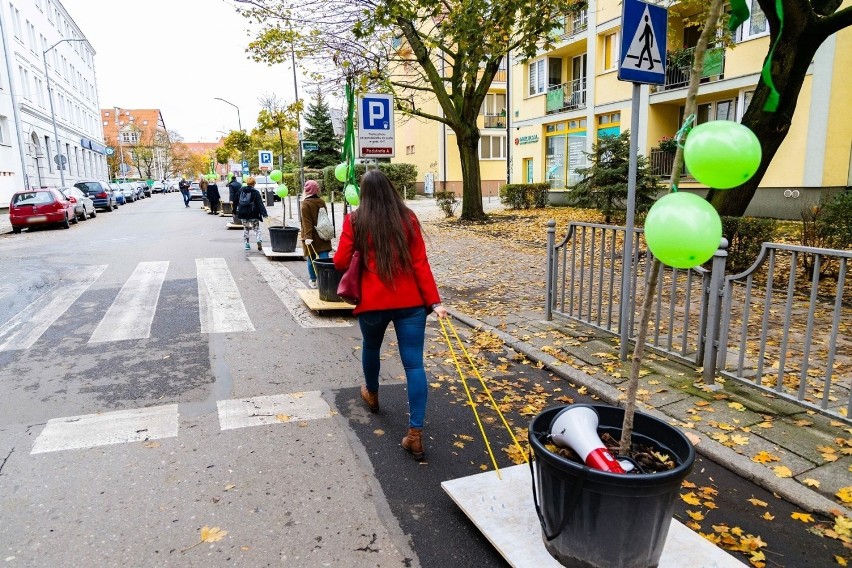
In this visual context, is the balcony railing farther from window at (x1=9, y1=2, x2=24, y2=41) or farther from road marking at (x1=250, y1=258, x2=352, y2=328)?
window at (x1=9, y1=2, x2=24, y2=41)

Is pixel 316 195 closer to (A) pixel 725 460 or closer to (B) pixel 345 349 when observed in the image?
(B) pixel 345 349

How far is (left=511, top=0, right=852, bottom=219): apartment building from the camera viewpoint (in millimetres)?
16250

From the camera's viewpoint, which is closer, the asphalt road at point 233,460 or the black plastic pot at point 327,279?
the asphalt road at point 233,460

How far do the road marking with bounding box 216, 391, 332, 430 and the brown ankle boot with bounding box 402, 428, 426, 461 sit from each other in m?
0.95

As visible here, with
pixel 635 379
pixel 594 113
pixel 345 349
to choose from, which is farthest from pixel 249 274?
pixel 594 113

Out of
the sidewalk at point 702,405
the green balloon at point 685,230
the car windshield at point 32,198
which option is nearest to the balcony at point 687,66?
the sidewalk at point 702,405

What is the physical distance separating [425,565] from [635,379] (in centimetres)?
135

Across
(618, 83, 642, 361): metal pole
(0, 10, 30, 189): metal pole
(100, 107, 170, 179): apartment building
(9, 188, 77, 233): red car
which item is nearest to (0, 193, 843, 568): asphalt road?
(618, 83, 642, 361): metal pole

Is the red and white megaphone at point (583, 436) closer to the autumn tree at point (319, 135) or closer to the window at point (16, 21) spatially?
the window at point (16, 21)

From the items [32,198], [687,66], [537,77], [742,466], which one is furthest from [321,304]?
[537,77]

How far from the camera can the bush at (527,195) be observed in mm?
23531

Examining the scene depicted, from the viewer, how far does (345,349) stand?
630 cm

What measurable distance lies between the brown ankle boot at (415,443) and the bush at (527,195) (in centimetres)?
2061

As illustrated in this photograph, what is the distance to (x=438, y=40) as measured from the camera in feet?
42.1
